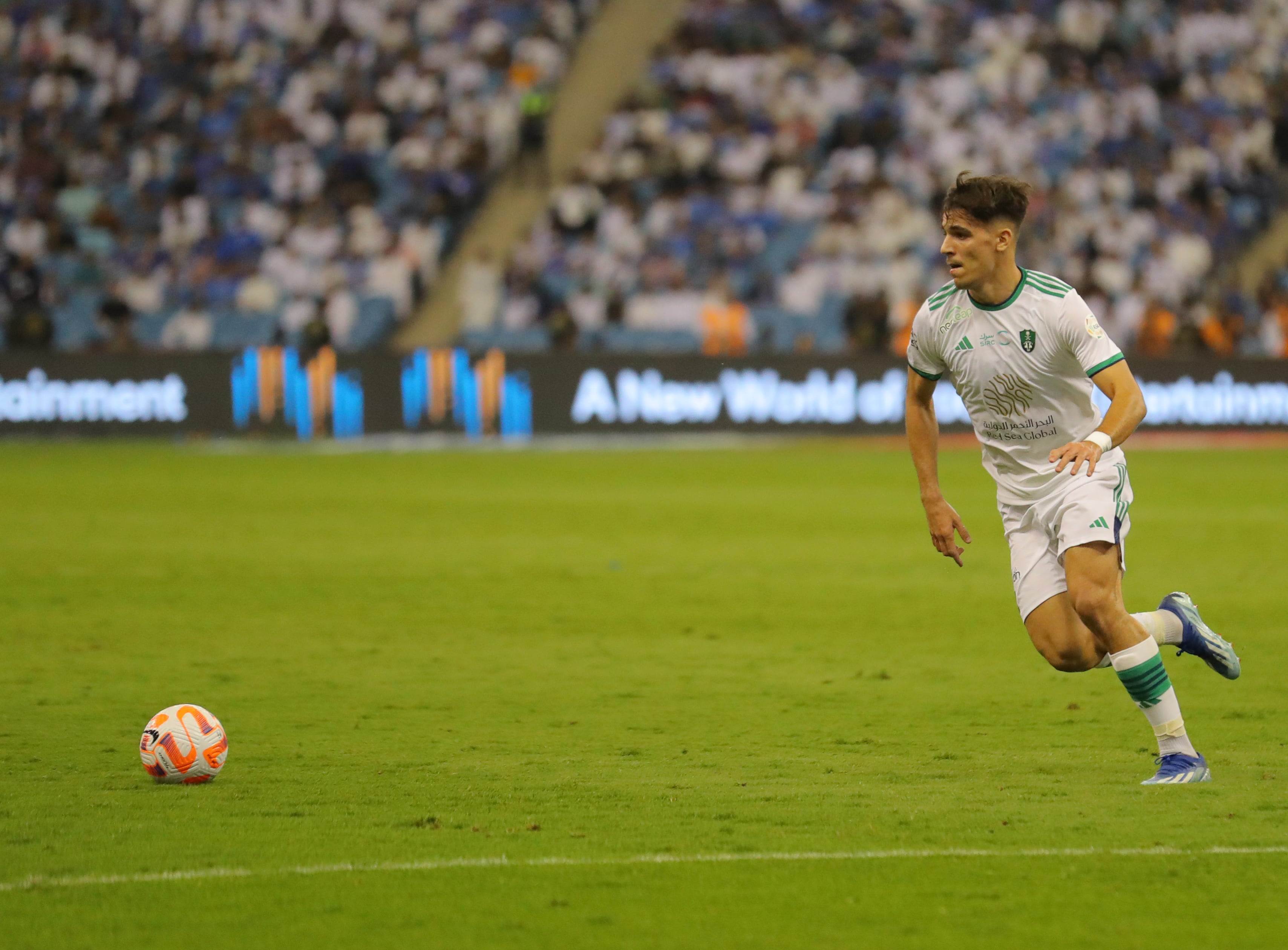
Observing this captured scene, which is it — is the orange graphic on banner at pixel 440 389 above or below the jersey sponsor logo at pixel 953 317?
below

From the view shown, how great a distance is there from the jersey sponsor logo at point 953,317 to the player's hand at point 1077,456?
0.79 metres

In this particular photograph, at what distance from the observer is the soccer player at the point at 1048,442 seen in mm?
6102

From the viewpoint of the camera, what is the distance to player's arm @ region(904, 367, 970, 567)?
658cm

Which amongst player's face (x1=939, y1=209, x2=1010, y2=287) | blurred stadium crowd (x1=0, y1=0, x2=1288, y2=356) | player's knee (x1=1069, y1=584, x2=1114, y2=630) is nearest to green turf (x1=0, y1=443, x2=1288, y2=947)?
player's knee (x1=1069, y1=584, x2=1114, y2=630)

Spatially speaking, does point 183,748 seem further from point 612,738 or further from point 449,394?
point 449,394

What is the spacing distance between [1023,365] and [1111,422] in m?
0.47

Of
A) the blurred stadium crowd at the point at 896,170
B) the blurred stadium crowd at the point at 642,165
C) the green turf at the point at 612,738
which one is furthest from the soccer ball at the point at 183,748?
the blurred stadium crowd at the point at 896,170

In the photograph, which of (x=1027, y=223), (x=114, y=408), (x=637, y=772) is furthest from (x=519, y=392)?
(x=637, y=772)

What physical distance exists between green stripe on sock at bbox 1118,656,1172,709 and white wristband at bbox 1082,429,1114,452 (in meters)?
0.76

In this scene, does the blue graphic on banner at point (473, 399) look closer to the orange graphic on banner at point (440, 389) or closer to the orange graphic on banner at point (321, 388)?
the orange graphic on banner at point (440, 389)

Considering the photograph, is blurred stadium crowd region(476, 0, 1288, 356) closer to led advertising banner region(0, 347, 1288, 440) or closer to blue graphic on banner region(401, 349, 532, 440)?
led advertising banner region(0, 347, 1288, 440)

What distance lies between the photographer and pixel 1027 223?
29.3 meters

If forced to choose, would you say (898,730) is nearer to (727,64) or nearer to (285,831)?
(285,831)

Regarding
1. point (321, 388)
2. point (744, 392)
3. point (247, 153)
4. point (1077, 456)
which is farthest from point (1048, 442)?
point (247, 153)
